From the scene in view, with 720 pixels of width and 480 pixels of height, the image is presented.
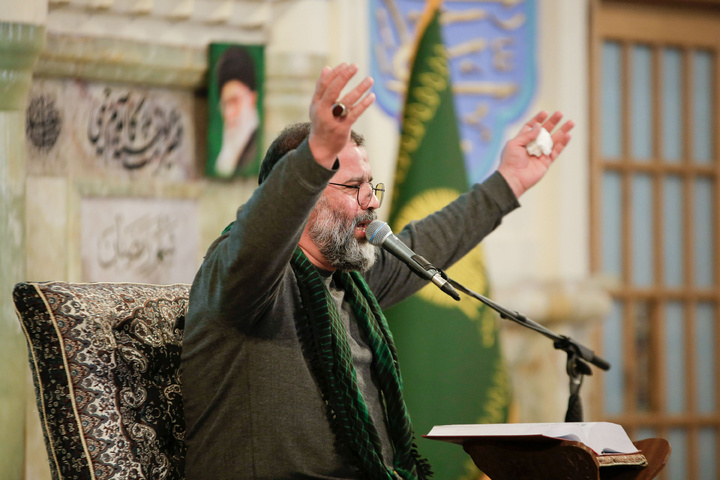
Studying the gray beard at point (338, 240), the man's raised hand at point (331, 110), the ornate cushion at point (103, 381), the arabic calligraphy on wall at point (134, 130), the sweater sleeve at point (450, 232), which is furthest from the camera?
the arabic calligraphy on wall at point (134, 130)

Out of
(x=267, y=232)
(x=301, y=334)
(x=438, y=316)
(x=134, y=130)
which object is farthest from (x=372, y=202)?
(x=134, y=130)

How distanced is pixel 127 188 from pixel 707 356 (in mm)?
3058

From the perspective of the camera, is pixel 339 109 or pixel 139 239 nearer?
pixel 339 109

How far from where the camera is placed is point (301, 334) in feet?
5.23

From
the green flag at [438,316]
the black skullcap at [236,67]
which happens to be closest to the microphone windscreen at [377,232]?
the green flag at [438,316]

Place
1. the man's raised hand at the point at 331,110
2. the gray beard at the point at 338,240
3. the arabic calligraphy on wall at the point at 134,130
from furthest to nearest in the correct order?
the arabic calligraphy on wall at the point at 134,130, the gray beard at the point at 338,240, the man's raised hand at the point at 331,110

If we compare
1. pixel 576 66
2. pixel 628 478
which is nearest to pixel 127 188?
pixel 628 478

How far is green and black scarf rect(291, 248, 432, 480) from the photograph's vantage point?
1539 mm

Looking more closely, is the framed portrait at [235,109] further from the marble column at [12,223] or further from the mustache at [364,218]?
the mustache at [364,218]

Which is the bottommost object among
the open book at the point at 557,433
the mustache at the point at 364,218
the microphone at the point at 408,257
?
the open book at the point at 557,433

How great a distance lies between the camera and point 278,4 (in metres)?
2.90

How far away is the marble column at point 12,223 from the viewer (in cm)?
224

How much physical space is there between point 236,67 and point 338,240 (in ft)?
4.14

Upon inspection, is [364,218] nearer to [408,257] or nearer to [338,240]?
[338,240]
